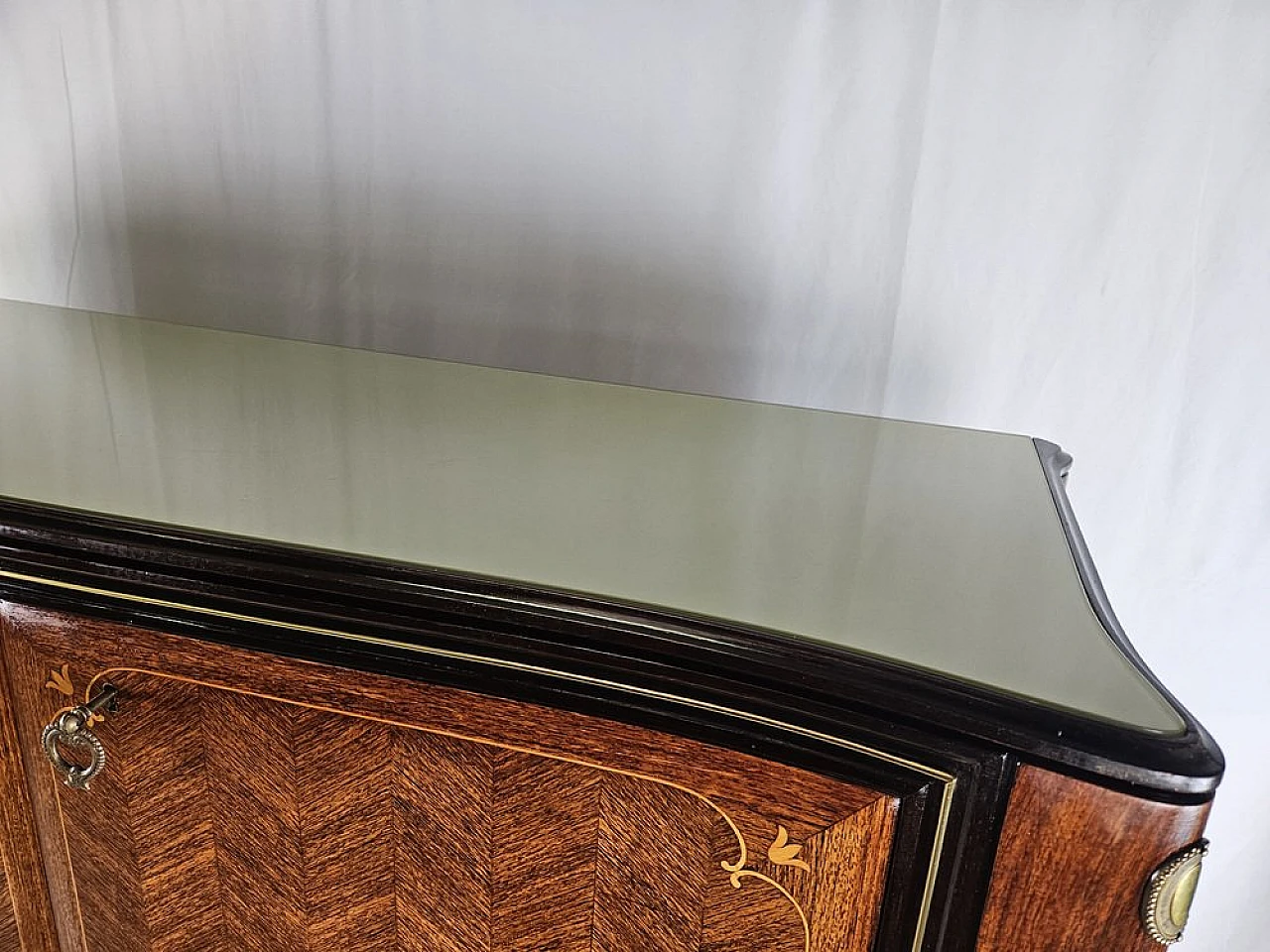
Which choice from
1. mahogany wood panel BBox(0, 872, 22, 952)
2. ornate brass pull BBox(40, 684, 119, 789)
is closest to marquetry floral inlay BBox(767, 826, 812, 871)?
ornate brass pull BBox(40, 684, 119, 789)

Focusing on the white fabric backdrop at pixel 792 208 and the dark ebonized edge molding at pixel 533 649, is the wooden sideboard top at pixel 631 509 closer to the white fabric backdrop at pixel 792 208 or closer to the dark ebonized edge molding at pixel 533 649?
the dark ebonized edge molding at pixel 533 649

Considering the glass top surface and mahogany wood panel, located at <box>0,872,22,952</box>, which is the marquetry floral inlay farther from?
mahogany wood panel, located at <box>0,872,22,952</box>

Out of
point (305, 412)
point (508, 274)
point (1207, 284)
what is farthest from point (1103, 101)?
point (305, 412)

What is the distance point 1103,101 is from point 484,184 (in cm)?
42

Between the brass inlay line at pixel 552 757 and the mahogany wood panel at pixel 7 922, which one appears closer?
the brass inlay line at pixel 552 757

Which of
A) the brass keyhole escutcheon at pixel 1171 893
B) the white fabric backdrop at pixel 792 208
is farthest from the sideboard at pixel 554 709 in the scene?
the white fabric backdrop at pixel 792 208

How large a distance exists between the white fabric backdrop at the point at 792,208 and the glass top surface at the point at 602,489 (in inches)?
4.7

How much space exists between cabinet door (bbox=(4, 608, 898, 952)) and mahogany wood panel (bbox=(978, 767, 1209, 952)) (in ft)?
0.14

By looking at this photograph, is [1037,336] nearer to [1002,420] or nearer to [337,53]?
[1002,420]

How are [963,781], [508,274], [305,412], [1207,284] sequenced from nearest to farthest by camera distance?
1. [963,781]
2. [305,412]
3. [1207,284]
4. [508,274]

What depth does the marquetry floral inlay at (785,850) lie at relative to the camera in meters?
0.37

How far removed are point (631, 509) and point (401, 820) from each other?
0.54ft

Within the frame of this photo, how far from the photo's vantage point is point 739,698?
36cm

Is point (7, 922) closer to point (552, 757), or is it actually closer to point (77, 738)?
point (77, 738)
